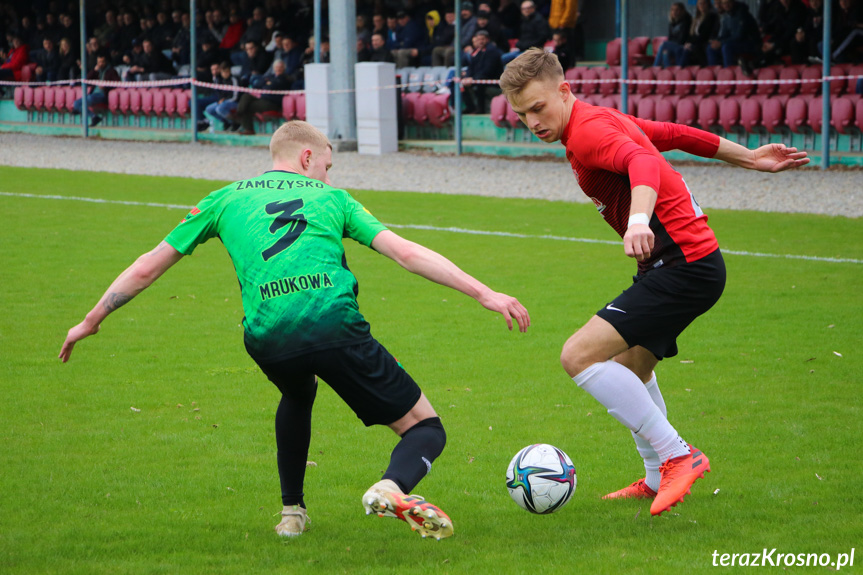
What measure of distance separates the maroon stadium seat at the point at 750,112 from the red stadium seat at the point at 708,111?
51 centimetres

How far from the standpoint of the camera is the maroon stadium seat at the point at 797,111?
1725 cm

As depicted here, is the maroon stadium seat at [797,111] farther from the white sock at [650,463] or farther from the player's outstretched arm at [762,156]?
the white sock at [650,463]

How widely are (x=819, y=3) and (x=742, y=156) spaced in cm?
1478

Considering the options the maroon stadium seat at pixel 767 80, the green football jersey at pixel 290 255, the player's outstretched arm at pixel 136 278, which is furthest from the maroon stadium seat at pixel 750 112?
the player's outstretched arm at pixel 136 278

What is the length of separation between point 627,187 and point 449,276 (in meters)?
1.13

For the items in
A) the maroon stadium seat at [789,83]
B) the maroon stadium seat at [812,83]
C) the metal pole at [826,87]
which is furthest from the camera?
the maroon stadium seat at [789,83]

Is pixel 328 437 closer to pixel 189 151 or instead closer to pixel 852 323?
pixel 852 323

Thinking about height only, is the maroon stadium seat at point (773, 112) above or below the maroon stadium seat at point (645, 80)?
below

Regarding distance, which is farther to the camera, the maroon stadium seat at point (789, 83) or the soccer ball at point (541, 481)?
the maroon stadium seat at point (789, 83)

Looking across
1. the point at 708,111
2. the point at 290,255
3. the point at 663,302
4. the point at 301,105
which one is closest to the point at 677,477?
the point at 663,302

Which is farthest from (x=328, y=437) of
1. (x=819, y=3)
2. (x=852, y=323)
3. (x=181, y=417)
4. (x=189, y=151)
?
(x=189, y=151)

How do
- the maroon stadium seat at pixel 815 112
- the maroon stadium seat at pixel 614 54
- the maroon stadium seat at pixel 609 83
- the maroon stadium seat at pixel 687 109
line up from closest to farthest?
the maroon stadium seat at pixel 815 112 → the maroon stadium seat at pixel 687 109 → the maroon stadium seat at pixel 609 83 → the maroon stadium seat at pixel 614 54

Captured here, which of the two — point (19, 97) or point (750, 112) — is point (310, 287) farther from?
point (19, 97)

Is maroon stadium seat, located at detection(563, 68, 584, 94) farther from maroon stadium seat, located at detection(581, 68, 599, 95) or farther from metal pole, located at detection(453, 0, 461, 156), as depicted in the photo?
metal pole, located at detection(453, 0, 461, 156)
